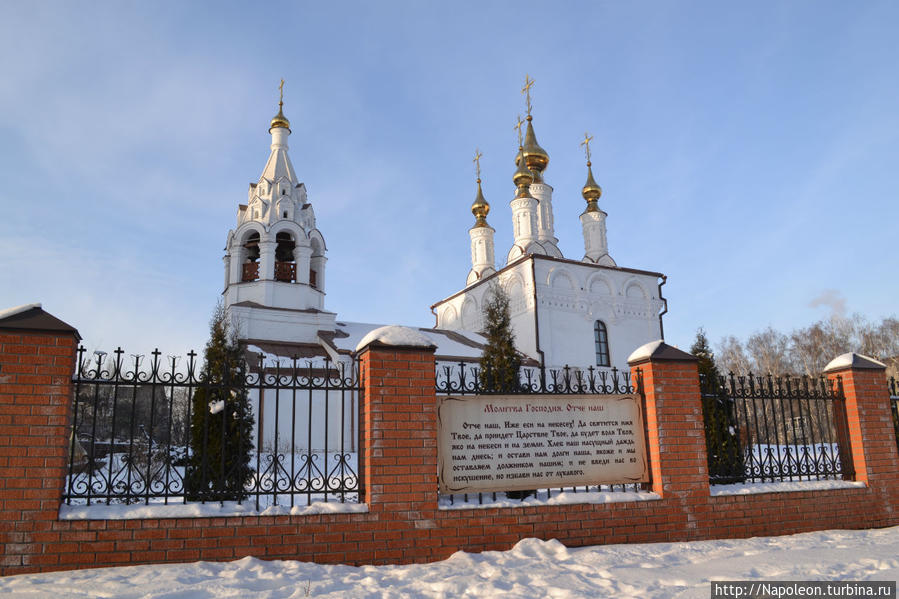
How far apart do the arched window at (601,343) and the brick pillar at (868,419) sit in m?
16.3

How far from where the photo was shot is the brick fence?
13.1 feet

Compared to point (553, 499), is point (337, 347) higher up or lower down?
higher up

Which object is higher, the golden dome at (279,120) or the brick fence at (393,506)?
the golden dome at (279,120)

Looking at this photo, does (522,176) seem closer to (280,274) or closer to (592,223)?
(592,223)

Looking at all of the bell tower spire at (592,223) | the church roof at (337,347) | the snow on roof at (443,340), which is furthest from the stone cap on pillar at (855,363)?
the bell tower spire at (592,223)

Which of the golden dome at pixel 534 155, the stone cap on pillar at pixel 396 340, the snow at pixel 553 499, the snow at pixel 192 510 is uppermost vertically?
the golden dome at pixel 534 155

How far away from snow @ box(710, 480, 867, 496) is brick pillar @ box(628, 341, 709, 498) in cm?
29

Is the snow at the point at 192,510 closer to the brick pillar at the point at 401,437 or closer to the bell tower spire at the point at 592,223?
the brick pillar at the point at 401,437

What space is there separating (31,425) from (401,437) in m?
2.43

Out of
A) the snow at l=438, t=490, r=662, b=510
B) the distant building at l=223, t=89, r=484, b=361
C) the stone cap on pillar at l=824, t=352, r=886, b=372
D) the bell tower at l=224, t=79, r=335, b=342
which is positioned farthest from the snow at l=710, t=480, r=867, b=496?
the bell tower at l=224, t=79, r=335, b=342

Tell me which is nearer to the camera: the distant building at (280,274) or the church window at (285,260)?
the distant building at (280,274)

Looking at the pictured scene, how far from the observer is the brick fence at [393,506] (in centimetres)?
400

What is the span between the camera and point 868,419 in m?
6.24

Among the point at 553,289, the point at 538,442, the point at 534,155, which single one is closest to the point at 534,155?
the point at 534,155
